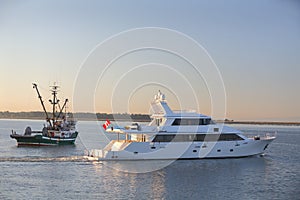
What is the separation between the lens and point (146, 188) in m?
22.9

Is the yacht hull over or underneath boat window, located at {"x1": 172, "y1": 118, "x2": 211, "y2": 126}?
underneath

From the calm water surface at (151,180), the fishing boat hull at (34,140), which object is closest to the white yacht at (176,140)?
the calm water surface at (151,180)

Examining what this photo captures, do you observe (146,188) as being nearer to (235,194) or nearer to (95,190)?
(95,190)

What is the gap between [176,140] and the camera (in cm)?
3241

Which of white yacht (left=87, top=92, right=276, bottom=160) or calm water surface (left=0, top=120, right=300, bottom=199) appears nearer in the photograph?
calm water surface (left=0, top=120, right=300, bottom=199)

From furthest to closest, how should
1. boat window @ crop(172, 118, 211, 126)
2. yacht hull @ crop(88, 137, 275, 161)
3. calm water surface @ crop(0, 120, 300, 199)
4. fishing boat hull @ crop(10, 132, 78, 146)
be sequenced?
1. fishing boat hull @ crop(10, 132, 78, 146)
2. boat window @ crop(172, 118, 211, 126)
3. yacht hull @ crop(88, 137, 275, 161)
4. calm water surface @ crop(0, 120, 300, 199)

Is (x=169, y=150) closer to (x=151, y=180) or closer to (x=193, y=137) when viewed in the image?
(x=193, y=137)

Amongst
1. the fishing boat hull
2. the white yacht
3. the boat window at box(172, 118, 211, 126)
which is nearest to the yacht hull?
the white yacht

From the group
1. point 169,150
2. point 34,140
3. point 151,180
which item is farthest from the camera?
point 34,140

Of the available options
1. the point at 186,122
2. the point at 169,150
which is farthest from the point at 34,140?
the point at 186,122

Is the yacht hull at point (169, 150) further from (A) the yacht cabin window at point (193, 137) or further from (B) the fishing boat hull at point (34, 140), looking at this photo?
(B) the fishing boat hull at point (34, 140)

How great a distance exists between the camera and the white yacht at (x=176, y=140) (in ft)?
106

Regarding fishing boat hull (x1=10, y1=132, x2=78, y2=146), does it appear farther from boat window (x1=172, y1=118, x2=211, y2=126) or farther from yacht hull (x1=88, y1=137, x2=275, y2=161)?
boat window (x1=172, y1=118, x2=211, y2=126)

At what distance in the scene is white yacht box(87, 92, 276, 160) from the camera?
3219 centimetres
